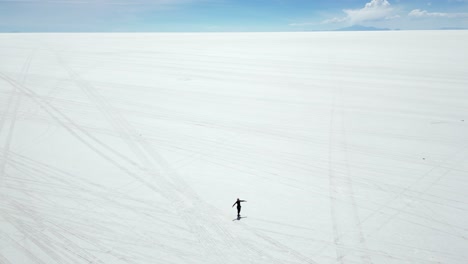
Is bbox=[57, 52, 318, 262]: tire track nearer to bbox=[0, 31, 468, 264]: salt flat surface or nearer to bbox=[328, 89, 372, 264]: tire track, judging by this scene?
bbox=[0, 31, 468, 264]: salt flat surface

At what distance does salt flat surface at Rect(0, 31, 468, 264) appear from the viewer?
692cm

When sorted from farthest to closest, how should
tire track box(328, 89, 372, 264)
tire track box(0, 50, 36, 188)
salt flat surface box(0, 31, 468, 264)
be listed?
tire track box(0, 50, 36, 188) < salt flat surface box(0, 31, 468, 264) < tire track box(328, 89, 372, 264)

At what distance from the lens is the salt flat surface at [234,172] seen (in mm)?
6922

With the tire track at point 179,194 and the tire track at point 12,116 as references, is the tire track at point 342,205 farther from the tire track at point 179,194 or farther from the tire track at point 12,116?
the tire track at point 12,116

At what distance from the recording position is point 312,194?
8969mm

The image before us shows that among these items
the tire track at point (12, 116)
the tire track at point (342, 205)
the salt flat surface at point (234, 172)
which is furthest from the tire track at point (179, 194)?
the tire track at point (12, 116)

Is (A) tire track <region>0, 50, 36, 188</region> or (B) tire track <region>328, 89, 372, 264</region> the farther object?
(A) tire track <region>0, 50, 36, 188</region>

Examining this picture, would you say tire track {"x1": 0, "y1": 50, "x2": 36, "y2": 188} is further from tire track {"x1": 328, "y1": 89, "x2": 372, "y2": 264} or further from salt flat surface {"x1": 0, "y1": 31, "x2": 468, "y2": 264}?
tire track {"x1": 328, "y1": 89, "x2": 372, "y2": 264}

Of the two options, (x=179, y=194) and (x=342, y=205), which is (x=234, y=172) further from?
(x=342, y=205)

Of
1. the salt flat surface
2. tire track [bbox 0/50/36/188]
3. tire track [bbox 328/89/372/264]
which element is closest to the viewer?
tire track [bbox 328/89/372/264]

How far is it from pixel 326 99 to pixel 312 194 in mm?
10713

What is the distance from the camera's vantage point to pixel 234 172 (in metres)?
10.3

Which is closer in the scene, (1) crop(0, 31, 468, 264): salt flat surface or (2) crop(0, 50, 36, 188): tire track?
(1) crop(0, 31, 468, 264): salt flat surface

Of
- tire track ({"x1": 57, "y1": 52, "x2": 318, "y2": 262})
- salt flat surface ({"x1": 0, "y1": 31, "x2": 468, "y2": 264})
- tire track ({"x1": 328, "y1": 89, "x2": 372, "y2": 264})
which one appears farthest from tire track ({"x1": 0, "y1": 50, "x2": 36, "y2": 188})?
tire track ({"x1": 328, "y1": 89, "x2": 372, "y2": 264})
